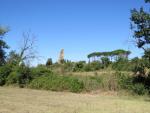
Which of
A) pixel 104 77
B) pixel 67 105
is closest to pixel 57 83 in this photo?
pixel 104 77

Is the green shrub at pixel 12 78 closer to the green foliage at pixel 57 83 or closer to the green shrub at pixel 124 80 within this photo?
the green foliage at pixel 57 83

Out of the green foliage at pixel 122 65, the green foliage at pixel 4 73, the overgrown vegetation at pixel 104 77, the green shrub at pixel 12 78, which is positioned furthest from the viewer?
the green foliage at pixel 4 73

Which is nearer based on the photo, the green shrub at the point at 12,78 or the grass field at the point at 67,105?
the grass field at the point at 67,105

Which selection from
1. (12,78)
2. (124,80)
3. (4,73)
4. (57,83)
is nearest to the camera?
(124,80)

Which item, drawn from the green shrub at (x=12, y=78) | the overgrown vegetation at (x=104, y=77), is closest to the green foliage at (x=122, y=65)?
the overgrown vegetation at (x=104, y=77)

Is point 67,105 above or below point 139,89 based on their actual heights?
below

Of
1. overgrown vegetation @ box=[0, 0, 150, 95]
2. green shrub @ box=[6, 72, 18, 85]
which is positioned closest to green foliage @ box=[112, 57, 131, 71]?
overgrown vegetation @ box=[0, 0, 150, 95]

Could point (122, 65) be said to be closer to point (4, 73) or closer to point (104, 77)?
point (104, 77)

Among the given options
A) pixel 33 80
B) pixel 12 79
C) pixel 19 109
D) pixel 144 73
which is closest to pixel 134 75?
pixel 144 73

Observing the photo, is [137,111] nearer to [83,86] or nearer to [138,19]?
[138,19]

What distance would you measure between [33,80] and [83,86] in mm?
5615

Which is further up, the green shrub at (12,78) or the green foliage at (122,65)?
the green foliage at (122,65)

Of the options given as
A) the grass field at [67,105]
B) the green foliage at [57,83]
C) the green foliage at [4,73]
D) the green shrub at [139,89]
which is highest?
the green foliage at [4,73]

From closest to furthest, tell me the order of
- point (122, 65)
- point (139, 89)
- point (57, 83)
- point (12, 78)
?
point (139, 89) → point (57, 83) → point (12, 78) → point (122, 65)
